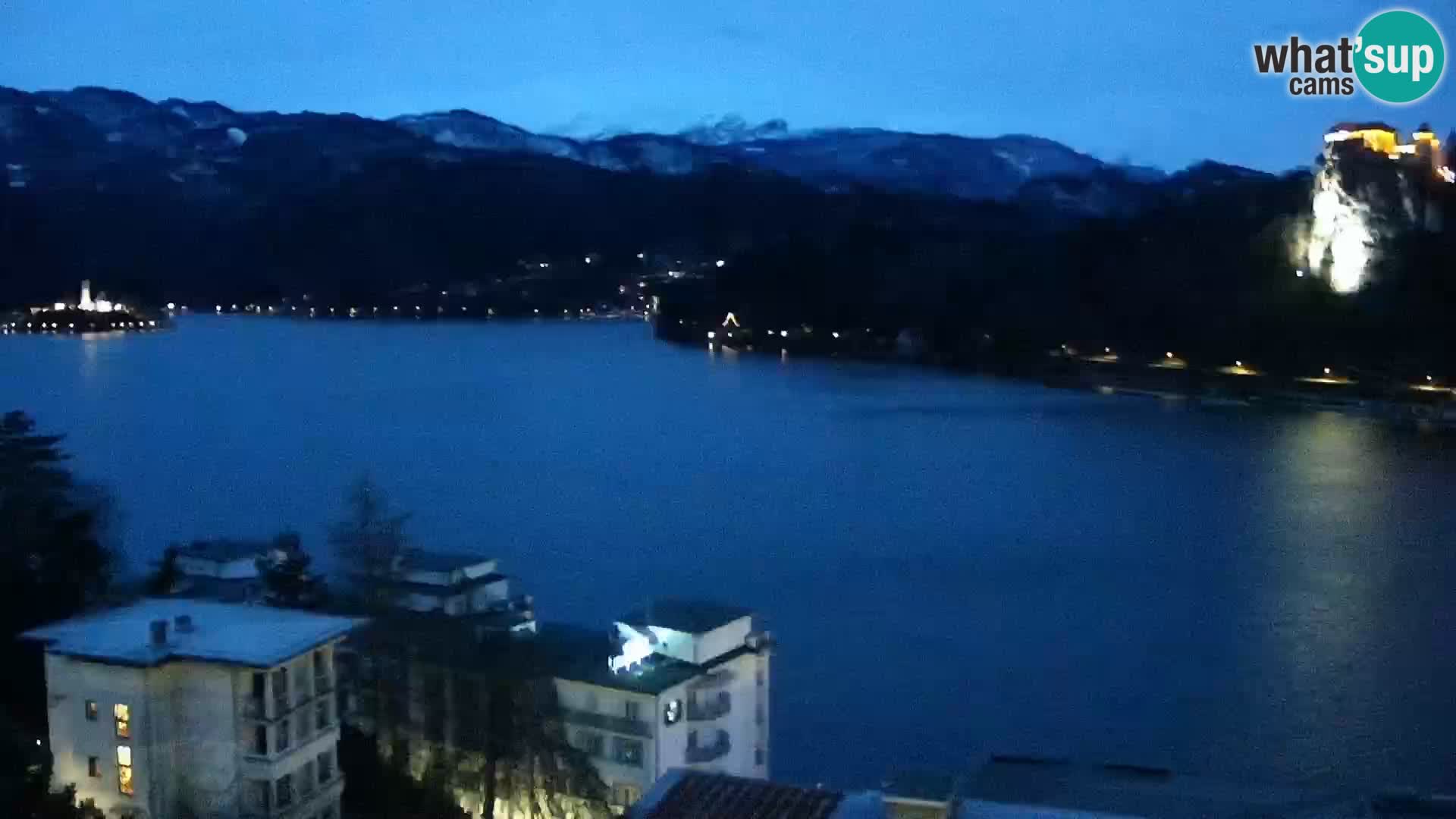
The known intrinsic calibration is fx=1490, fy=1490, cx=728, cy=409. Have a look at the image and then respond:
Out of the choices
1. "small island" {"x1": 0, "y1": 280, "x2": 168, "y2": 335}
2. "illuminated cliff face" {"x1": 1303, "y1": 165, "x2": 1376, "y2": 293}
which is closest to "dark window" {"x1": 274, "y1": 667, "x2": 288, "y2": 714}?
"illuminated cliff face" {"x1": 1303, "y1": 165, "x2": 1376, "y2": 293}

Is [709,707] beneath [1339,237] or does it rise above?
beneath

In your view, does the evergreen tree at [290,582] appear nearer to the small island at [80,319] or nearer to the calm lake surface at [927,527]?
the calm lake surface at [927,527]

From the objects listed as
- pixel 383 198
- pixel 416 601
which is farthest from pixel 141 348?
pixel 416 601

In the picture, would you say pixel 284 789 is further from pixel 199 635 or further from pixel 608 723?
pixel 608 723

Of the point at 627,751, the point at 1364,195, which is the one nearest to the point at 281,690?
the point at 627,751

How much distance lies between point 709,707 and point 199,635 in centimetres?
94

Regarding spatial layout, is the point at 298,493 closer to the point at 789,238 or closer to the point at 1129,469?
the point at 1129,469

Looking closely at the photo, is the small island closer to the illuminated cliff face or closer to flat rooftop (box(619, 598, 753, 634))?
the illuminated cliff face

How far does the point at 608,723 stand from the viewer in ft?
8.25

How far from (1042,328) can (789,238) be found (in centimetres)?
443

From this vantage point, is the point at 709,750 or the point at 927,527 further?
the point at 927,527

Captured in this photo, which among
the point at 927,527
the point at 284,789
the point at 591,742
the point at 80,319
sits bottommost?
the point at 927,527

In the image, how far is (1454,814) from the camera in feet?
4.37

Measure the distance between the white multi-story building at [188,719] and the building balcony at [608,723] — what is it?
64cm
